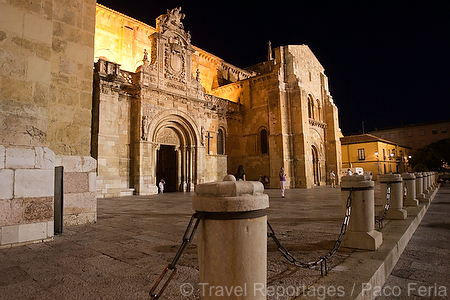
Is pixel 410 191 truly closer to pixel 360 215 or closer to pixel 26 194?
pixel 360 215

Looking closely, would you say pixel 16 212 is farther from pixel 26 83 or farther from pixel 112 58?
pixel 112 58

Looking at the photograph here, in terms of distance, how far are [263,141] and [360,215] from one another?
62.5 feet

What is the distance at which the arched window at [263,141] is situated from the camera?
2243cm

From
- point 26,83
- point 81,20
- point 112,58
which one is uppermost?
point 112,58

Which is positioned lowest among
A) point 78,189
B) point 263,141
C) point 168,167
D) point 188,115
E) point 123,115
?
point 78,189

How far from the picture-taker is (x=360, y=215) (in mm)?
3660

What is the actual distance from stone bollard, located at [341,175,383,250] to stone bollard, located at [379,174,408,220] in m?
2.48

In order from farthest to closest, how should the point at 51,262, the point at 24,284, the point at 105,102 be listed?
the point at 105,102, the point at 51,262, the point at 24,284

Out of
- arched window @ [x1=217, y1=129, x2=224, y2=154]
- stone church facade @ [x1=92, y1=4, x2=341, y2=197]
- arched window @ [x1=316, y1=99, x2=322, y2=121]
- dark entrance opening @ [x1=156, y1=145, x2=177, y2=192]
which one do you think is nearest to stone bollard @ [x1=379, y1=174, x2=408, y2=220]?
stone church facade @ [x1=92, y1=4, x2=341, y2=197]

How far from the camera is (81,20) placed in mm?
6504

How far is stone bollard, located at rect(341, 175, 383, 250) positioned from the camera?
360 centimetres

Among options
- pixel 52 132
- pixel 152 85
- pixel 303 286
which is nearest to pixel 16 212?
pixel 52 132

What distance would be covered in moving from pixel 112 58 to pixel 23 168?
17.9m

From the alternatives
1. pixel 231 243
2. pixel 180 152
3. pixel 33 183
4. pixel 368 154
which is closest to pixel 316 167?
pixel 180 152
